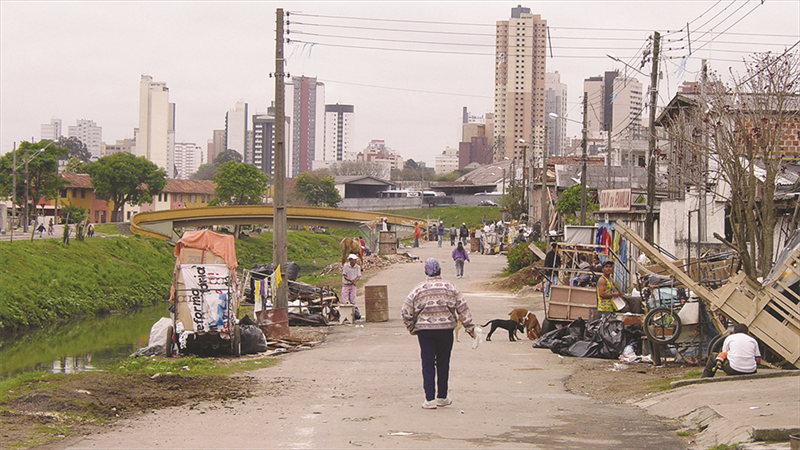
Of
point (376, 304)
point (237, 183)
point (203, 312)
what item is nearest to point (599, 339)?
point (376, 304)

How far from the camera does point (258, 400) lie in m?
9.88

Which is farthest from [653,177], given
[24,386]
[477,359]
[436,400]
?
[24,386]

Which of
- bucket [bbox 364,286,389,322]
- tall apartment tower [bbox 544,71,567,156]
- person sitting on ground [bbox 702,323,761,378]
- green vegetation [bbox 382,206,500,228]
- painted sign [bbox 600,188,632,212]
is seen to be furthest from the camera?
tall apartment tower [bbox 544,71,567,156]

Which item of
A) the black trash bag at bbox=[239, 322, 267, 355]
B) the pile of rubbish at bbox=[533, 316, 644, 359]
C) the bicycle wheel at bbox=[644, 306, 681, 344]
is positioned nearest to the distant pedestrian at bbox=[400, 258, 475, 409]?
the bicycle wheel at bbox=[644, 306, 681, 344]

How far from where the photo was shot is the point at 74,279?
36906 millimetres

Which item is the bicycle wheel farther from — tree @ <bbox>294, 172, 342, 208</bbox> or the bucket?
tree @ <bbox>294, 172, 342, 208</bbox>

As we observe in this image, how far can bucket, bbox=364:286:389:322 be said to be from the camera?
1945 cm

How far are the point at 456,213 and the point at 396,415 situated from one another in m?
86.5

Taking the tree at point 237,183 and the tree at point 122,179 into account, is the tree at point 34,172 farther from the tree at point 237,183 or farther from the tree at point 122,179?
the tree at point 237,183

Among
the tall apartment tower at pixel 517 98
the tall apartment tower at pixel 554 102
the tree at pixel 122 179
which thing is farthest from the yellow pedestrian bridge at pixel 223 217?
the tall apartment tower at pixel 554 102

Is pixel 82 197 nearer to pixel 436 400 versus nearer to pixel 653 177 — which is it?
pixel 653 177

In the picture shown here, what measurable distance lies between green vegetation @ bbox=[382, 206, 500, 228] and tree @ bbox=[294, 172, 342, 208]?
861 centimetres

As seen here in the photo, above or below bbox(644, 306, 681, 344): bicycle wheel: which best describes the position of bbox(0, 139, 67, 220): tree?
above

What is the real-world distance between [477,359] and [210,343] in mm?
4917
